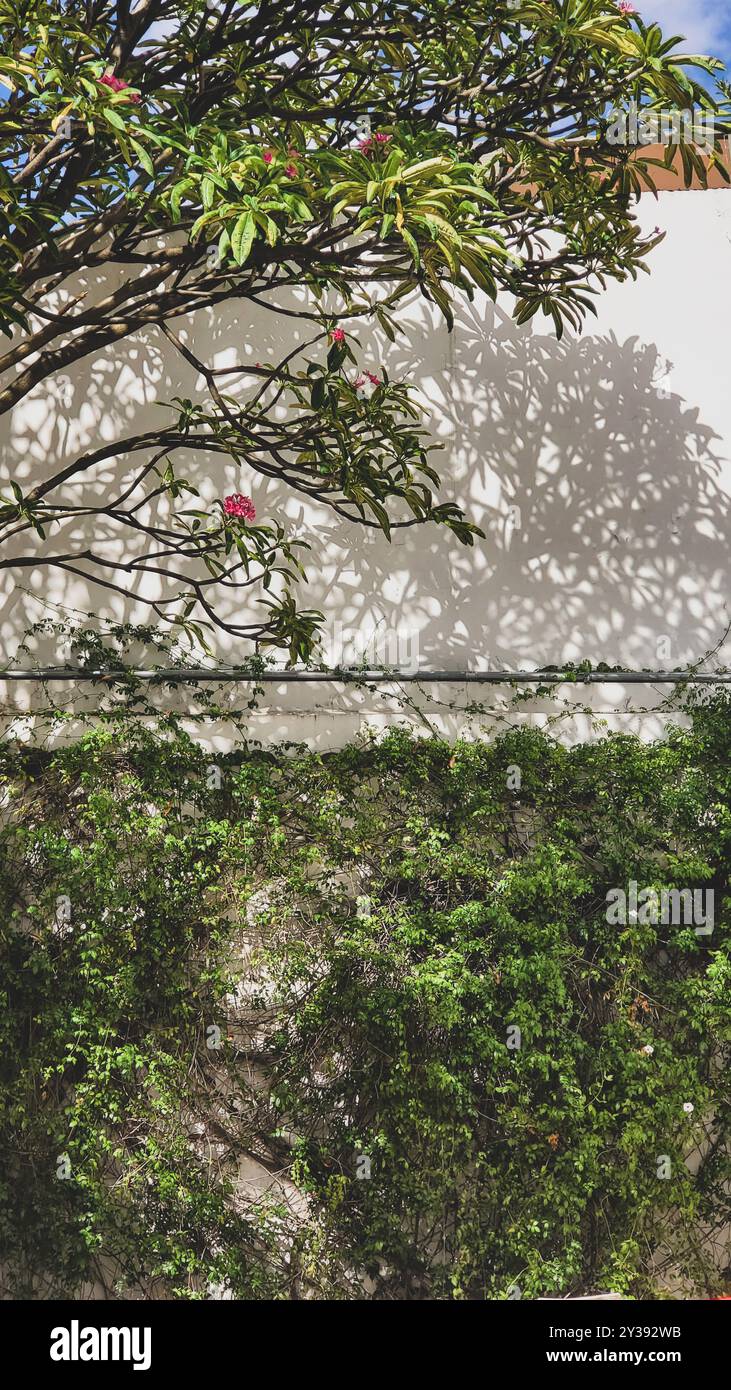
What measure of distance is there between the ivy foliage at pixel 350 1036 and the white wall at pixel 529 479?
60 cm

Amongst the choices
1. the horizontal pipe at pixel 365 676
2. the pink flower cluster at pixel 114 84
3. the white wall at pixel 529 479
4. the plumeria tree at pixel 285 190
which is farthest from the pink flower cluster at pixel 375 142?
the horizontal pipe at pixel 365 676

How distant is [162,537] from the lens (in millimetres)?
4605

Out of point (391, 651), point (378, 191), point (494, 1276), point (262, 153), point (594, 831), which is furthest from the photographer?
point (391, 651)

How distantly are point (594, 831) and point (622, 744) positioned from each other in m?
0.39

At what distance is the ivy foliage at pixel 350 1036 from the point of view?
4.02 m

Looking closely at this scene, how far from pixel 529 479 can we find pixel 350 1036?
2.48 metres

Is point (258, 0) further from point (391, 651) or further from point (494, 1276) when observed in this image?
point (494, 1276)

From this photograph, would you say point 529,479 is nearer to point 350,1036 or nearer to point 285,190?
point 285,190

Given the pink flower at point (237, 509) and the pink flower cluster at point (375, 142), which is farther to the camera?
the pink flower at point (237, 509)

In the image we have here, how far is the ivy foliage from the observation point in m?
4.02

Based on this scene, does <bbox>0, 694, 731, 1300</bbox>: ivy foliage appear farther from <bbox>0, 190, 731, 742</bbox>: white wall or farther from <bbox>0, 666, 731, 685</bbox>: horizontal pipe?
<bbox>0, 190, 731, 742</bbox>: white wall

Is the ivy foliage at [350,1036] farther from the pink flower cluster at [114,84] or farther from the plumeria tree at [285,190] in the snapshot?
the pink flower cluster at [114,84]

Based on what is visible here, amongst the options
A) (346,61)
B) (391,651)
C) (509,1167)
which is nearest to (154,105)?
(346,61)

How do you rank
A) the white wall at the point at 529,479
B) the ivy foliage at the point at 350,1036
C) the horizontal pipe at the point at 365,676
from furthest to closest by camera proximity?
1. the white wall at the point at 529,479
2. the horizontal pipe at the point at 365,676
3. the ivy foliage at the point at 350,1036
